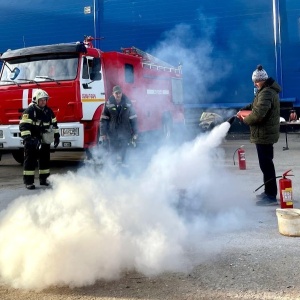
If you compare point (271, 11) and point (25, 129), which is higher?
point (271, 11)

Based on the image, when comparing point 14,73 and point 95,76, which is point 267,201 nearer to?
point 95,76

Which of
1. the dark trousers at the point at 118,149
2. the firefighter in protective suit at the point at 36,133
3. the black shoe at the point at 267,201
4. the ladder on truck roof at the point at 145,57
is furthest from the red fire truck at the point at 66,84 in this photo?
the black shoe at the point at 267,201

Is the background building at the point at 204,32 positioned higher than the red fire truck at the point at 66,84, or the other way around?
the background building at the point at 204,32

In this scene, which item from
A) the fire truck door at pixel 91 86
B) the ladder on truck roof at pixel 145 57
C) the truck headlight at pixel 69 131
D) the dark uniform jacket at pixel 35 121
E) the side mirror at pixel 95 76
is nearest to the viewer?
the dark uniform jacket at pixel 35 121

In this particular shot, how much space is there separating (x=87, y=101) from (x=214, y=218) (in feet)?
15.3

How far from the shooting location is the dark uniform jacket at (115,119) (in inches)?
335

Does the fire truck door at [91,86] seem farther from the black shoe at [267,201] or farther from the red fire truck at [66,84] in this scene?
the black shoe at [267,201]

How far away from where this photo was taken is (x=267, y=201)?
6.09 metres

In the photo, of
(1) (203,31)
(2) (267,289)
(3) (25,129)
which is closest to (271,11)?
(1) (203,31)

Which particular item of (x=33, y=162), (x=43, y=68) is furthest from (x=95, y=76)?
(x=33, y=162)

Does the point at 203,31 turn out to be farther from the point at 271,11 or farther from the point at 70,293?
the point at 70,293

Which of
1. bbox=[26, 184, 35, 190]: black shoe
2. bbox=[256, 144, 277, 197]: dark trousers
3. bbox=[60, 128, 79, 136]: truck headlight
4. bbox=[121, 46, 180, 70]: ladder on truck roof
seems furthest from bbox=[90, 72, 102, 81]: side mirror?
bbox=[256, 144, 277, 197]: dark trousers

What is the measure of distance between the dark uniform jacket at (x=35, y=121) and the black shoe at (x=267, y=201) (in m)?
3.99

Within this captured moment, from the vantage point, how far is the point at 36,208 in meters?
3.87
